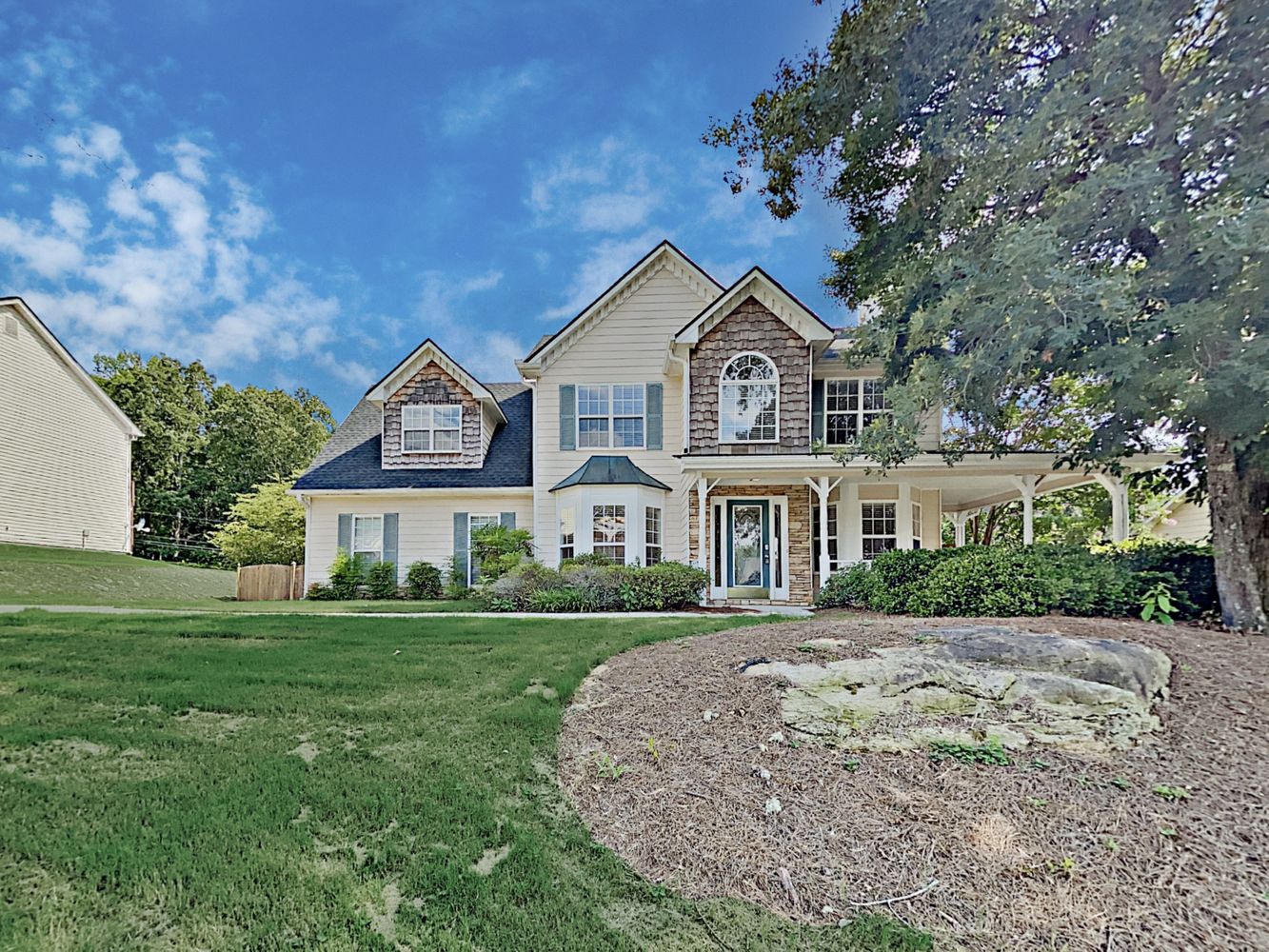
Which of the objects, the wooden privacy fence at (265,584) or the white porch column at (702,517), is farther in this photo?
the wooden privacy fence at (265,584)

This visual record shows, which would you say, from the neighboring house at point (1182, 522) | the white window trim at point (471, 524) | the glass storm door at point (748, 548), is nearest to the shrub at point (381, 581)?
the white window trim at point (471, 524)

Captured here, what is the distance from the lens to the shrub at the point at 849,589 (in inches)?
410

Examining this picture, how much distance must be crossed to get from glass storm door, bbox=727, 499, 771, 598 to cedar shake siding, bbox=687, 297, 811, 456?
134cm

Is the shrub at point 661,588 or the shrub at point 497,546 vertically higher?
the shrub at point 497,546

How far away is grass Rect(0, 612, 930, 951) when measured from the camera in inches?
98.3

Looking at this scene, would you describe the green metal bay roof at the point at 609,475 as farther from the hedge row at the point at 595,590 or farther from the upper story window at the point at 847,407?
the upper story window at the point at 847,407

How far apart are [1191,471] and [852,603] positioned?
5.04m

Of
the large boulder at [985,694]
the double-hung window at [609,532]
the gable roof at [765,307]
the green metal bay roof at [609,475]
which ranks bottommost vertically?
the large boulder at [985,694]

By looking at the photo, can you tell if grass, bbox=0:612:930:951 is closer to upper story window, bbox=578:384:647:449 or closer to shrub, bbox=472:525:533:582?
shrub, bbox=472:525:533:582

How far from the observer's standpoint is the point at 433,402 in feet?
51.8

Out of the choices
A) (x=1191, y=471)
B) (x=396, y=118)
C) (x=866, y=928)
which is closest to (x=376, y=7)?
(x=396, y=118)

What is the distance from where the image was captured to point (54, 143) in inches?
510

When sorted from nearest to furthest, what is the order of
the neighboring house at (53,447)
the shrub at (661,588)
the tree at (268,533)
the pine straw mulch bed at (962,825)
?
the pine straw mulch bed at (962,825)
the shrub at (661,588)
the neighboring house at (53,447)
the tree at (268,533)

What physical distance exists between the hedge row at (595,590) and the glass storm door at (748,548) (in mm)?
2254
